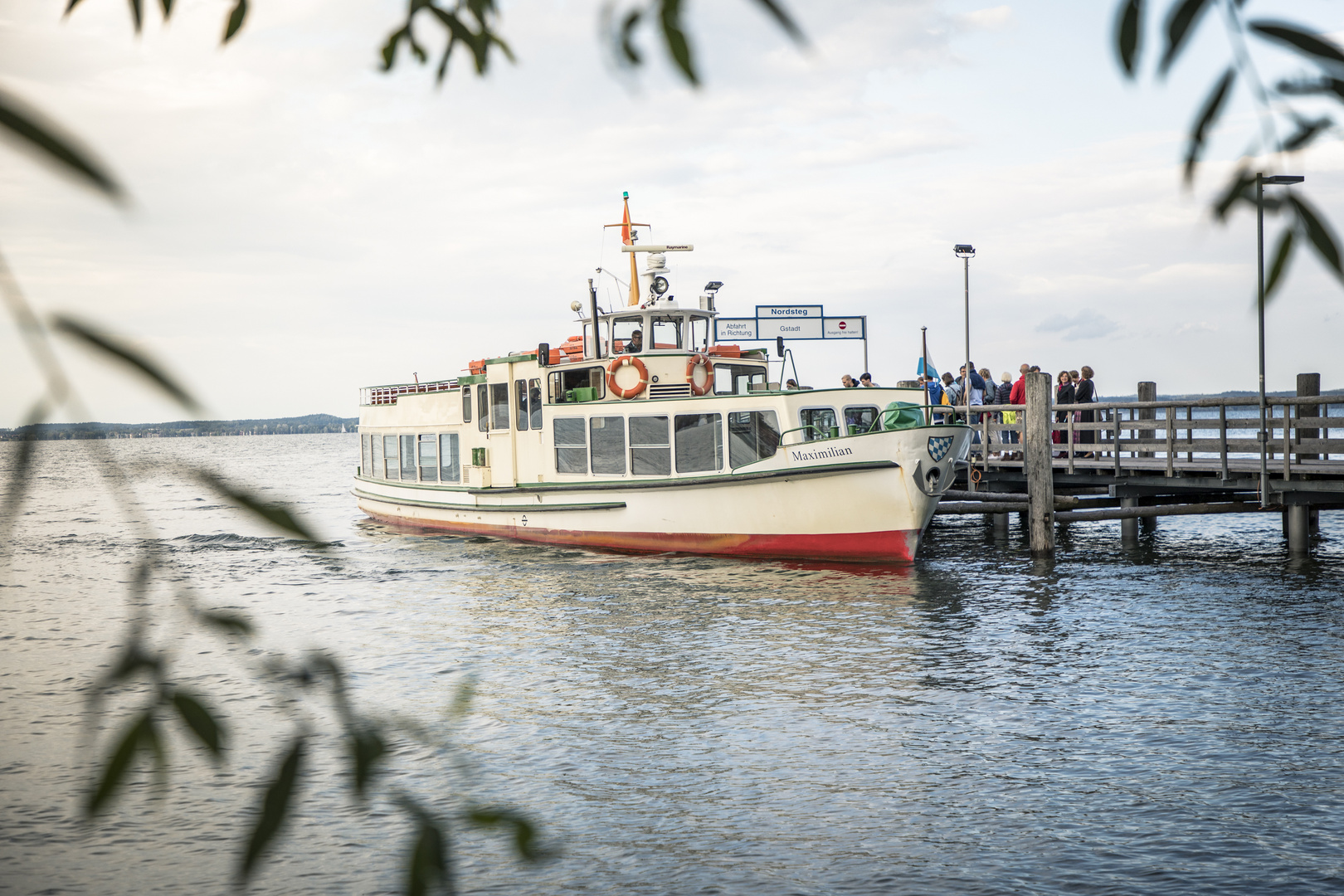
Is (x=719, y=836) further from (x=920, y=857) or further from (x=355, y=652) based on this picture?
(x=355, y=652)

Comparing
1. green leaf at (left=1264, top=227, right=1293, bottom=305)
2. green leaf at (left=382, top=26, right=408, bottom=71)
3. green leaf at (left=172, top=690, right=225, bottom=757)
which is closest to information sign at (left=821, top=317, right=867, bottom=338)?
green leaf at (left=382, top=26, right=408, bottom=71)

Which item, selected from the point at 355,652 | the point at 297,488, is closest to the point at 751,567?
the point at 355,652

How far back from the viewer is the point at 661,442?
67.6 ft

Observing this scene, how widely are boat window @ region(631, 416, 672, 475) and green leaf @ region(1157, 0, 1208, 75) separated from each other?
18.8 meters

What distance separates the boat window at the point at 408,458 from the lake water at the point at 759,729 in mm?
9158

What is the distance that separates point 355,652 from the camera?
13859 millimetres

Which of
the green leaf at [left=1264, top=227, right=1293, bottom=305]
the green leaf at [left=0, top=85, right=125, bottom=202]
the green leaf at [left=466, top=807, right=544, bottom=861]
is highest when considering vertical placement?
the green leaf at [left=0, top=85, right=125, bottom=202]

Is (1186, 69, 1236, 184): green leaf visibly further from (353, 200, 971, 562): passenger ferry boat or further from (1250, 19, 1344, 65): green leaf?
(353, 200, 971, 562): passenger ferry boat

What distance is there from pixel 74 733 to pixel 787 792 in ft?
23.2

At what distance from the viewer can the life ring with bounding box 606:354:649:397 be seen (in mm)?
20859

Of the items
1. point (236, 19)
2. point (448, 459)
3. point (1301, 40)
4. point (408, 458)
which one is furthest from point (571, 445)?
point (1301, 40)

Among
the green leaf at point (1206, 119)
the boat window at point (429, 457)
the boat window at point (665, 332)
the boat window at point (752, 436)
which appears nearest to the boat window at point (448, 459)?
the boat window at point (429, 457)

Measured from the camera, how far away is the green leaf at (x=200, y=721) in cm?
162

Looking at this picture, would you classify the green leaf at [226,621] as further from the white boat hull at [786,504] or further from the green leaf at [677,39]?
the white boat hull at [786,504]
